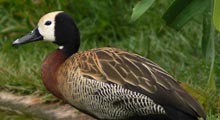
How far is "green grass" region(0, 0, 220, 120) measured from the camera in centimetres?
821

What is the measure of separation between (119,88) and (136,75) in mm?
158

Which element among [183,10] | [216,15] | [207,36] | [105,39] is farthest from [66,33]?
[105,39]

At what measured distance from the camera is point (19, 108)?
25.8ft

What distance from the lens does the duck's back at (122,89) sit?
639 cm

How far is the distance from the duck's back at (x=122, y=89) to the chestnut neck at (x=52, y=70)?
0.11 meters

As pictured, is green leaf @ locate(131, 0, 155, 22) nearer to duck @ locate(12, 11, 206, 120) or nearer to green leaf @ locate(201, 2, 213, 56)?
duck @ locate(12, 11, 206, 120)

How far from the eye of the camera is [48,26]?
285 inches

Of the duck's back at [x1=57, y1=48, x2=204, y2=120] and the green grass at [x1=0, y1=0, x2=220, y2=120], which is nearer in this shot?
the duck's back at [x1=57, y1=48, x2=204, y2=120]

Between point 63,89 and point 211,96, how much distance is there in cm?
121

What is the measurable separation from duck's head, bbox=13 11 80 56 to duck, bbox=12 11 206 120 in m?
0.27

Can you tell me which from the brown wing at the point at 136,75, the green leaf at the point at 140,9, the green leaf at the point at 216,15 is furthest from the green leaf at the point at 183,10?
the green leaf at the point at 216,15

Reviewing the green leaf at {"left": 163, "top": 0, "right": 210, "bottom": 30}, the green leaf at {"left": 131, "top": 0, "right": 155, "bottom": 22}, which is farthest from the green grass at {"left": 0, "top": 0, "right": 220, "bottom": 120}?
the green leaf at {"left": 131, "top": 0, "right": 155, "bottom": 22}

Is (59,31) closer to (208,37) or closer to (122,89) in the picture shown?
(122,89)

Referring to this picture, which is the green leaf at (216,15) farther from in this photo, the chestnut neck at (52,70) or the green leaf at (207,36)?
the chestnut neck at (52,70)
